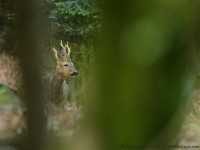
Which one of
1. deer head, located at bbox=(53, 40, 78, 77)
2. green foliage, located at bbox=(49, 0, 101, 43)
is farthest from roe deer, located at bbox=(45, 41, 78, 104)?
green foliage, located at bbox=(49, 0, 101, 43)

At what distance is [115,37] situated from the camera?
0.39 m

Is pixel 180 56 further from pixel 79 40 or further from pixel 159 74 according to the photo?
pixel 79 40

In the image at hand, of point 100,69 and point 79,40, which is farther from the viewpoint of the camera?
point 79,40

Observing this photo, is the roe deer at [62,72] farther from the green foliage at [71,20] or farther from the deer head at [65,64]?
the green foliage at [71,20]

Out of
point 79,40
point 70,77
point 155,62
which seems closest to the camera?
point 155,62

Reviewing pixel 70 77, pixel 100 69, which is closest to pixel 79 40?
pixel 70 77

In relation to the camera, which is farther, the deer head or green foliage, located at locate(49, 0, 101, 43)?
the deer head

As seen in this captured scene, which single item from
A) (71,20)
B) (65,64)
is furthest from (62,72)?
(71,20)

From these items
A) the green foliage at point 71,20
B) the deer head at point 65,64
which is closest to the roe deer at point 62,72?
the deer head at point 65,64

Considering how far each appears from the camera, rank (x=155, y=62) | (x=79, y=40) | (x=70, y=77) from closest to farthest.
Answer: (x=155, y=62), (x=79, y=40), (x=70, y=77)

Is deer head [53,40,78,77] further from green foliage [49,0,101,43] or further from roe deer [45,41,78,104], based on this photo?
green foliage [49,0,101,43]

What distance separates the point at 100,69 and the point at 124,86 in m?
0.03

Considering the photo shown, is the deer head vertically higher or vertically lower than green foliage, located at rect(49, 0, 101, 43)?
lower

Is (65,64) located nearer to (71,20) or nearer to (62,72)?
(62,72)
